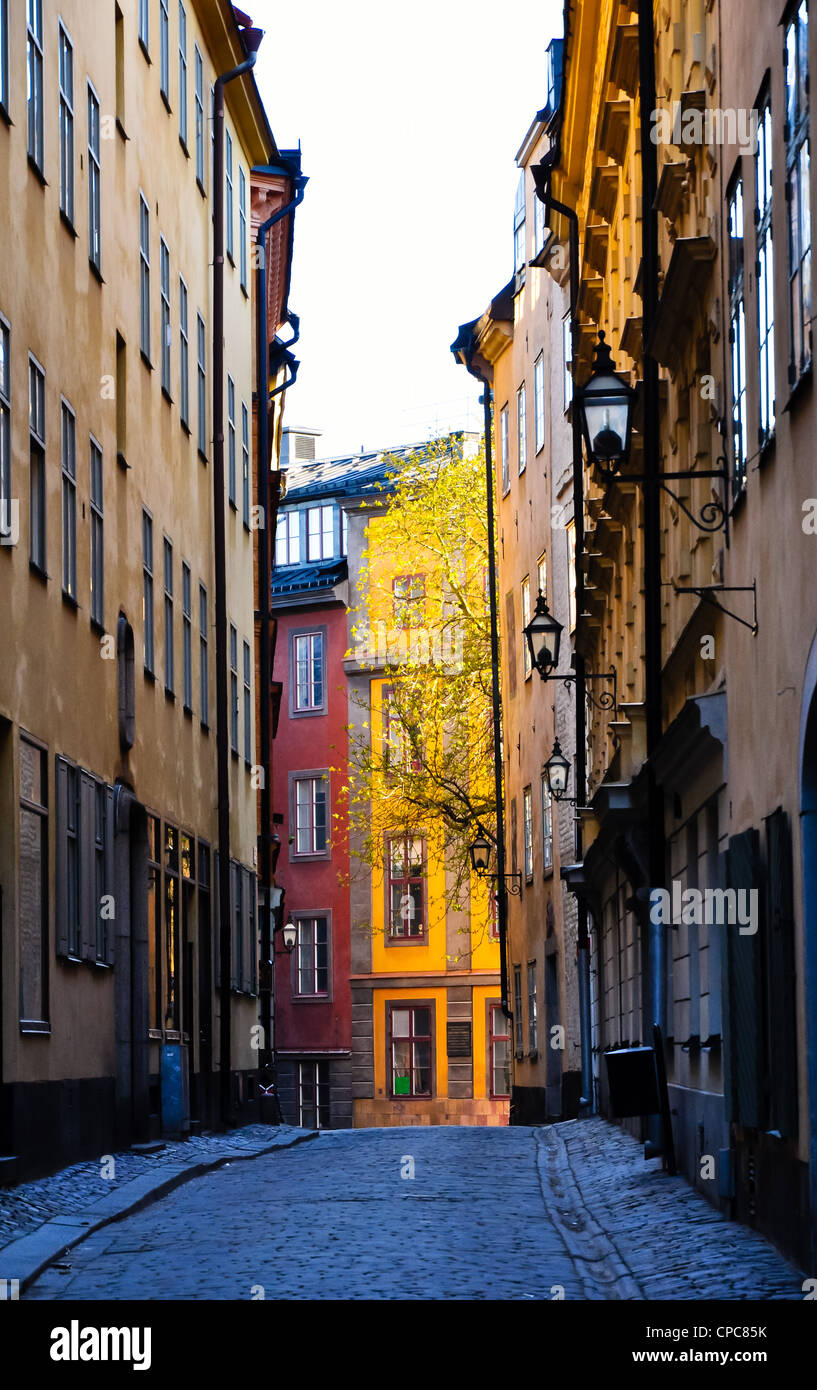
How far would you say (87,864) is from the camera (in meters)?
19.9

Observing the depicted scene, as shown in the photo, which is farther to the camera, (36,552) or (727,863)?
(36,552)

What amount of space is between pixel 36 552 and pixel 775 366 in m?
7.89

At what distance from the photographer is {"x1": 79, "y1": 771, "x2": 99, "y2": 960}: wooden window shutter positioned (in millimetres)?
19641

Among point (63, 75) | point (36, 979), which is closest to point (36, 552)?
point (36, 979)

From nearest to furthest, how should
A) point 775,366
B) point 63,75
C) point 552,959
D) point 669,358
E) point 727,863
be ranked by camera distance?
point 775,366, point 727,863, point 669,358, point 63,75, point 552,959

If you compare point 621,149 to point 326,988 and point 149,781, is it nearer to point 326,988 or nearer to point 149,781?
point 149,781

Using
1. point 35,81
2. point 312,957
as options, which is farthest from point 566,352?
point 312,957

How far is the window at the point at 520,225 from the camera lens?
41.6 meters

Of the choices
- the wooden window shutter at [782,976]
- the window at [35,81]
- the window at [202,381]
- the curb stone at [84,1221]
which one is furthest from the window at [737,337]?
the window at [202,381]

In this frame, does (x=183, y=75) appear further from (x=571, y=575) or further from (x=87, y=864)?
(x=87, y=864)

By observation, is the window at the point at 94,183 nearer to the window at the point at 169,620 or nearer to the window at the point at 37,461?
the window at the point at 37,461

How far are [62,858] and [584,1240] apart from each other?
6.72 m

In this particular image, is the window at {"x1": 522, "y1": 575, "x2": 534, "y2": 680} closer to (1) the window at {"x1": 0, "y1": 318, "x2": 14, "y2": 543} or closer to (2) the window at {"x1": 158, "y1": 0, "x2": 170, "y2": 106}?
(2) the window at {"x1": 158, "y1": 0, "x2": 170, "y2": 106}

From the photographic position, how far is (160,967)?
79.9 ft
